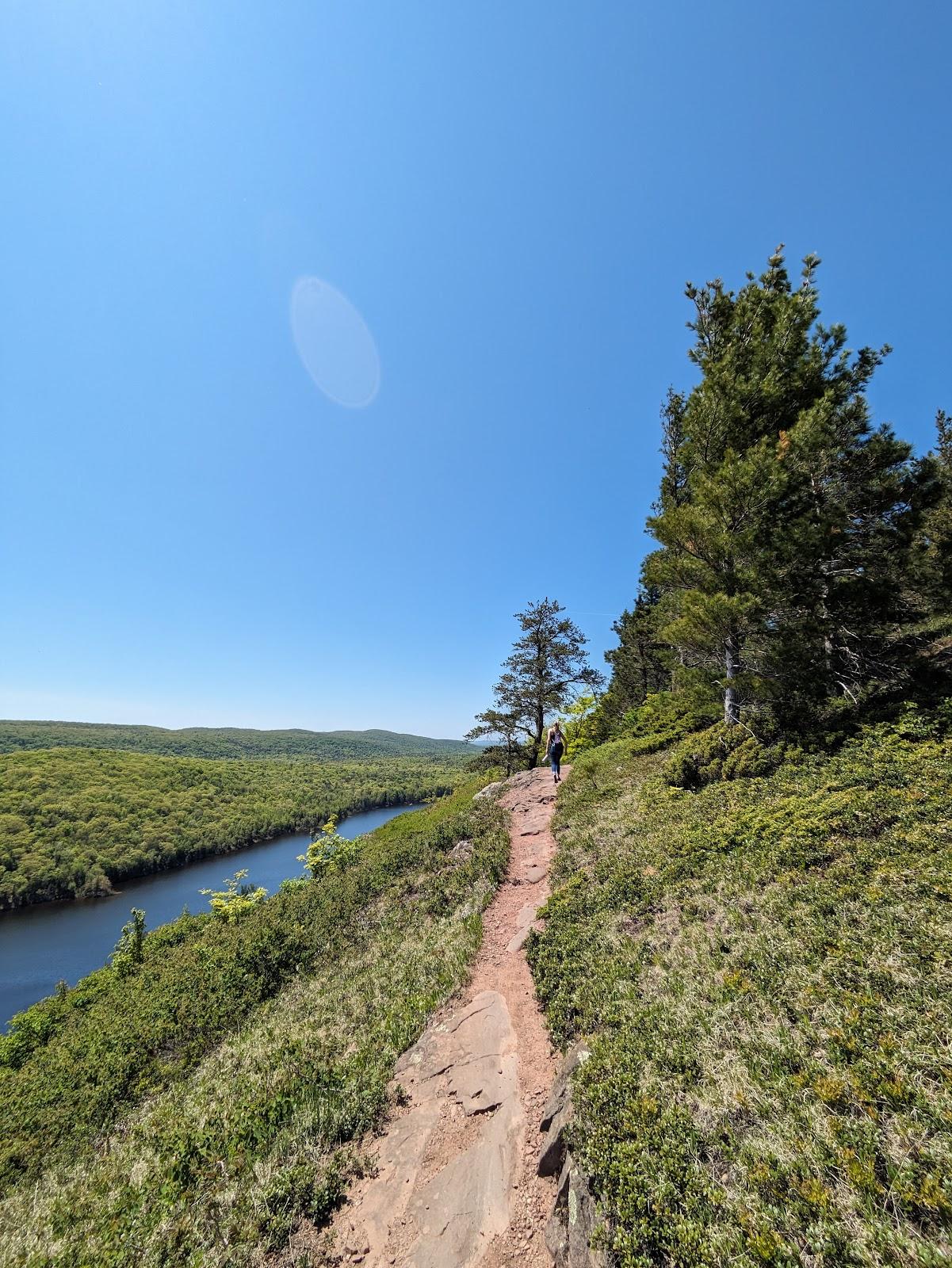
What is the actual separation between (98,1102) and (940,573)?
2603 cm

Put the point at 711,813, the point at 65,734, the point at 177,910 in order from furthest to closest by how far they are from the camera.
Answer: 1. the point at 65,734
2. the point at 177,910
3. the point at 711,813

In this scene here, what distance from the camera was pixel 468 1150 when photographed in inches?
193

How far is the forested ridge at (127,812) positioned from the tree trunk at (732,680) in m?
59.7

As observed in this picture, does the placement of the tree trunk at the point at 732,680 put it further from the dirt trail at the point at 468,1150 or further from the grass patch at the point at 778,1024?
the dirt trail at the point at 468,1150

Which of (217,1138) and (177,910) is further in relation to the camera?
(177,910)

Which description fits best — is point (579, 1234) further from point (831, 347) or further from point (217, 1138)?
point (831, 347)

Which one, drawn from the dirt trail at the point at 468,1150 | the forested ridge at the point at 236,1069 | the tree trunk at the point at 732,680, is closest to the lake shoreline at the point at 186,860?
the forested ridge at the point at 236,1069

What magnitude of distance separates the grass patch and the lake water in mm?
32013

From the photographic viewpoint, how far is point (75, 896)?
6981 cm

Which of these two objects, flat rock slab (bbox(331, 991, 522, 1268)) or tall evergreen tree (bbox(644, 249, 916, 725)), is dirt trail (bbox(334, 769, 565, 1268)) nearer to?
flat rock slab (bbox(331, 991, 522, 1268))

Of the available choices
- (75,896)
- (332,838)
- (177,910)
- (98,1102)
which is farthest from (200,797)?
(98,1102)

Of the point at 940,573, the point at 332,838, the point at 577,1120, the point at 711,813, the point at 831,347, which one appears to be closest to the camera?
the point at 577,1120

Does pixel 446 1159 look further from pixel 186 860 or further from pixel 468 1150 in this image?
pixel 186 860

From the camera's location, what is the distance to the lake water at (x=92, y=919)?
42781 millimetres
